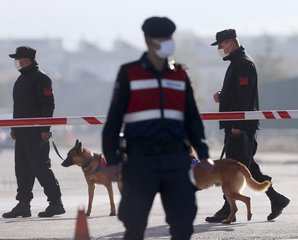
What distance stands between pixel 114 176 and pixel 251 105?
4843mm

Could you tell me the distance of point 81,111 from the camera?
11906 cm

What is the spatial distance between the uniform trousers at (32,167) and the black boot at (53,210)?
71mm

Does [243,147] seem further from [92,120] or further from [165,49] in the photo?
[165,49]

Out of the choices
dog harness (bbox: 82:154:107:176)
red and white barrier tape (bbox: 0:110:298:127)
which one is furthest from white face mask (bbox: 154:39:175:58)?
dog harness (bbox: 82:154:107:176)

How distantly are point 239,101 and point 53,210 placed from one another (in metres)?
2.73

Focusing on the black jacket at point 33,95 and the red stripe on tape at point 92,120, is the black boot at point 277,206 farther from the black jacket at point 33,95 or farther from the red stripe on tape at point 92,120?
the black jacket at point 33,95

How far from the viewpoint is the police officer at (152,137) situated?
805 cm

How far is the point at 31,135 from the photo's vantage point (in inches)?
545

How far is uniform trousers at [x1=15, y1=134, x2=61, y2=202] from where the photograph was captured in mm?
13867

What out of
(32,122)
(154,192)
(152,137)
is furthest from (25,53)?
(154,192)

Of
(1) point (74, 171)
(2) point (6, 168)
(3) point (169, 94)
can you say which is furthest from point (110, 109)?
(2) point (6, 168)

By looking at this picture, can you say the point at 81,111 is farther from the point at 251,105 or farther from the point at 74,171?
the point at 251,105

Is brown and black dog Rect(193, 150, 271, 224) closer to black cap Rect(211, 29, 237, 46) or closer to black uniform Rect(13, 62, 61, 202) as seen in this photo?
black cap Rect(211, 29, 237, 46)

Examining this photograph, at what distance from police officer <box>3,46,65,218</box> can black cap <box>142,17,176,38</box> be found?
5475mm
